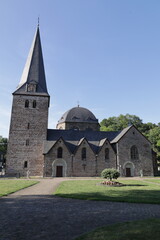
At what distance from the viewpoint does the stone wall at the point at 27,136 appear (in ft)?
102

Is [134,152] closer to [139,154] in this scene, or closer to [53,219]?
[139,154]

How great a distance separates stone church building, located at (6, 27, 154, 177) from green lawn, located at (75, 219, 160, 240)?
2667 cm

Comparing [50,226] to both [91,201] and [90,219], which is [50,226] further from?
[91,201]

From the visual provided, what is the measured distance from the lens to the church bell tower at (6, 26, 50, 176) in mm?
31203

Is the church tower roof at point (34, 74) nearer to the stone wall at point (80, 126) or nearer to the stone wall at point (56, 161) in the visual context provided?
the stone wall at point (56, 161)

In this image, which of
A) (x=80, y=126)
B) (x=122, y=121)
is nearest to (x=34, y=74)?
(x=80, y=126)

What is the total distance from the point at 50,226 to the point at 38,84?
32.8 metres

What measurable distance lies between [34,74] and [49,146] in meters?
15.5

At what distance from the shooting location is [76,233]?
4.96m

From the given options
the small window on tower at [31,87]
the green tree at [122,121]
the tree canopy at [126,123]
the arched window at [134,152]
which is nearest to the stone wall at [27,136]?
the small window on tower at [31,87]

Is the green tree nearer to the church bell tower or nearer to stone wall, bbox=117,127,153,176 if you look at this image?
stone wall, bbox=117,127,153,176

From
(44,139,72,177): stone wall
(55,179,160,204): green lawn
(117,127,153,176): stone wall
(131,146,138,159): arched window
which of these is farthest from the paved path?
(131,146,138,159): arched window

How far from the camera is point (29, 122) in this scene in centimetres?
3347

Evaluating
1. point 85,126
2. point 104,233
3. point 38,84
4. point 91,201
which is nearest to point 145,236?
point 104,233
